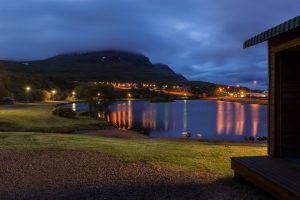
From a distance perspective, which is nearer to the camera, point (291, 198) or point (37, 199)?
point (291, 198)

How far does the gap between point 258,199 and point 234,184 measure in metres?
1.15

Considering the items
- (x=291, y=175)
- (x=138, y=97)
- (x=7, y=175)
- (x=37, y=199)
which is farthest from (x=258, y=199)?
(x=138, y=97)

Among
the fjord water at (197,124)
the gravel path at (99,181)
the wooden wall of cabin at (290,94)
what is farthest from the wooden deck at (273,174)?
the fjord water at (197,124)

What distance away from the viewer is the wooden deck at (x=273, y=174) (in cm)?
620

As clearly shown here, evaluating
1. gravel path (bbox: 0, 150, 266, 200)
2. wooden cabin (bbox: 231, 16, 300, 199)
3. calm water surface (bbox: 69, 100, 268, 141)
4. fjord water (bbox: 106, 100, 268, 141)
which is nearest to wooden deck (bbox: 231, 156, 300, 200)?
wooden cabin (bbox: 231, 16, 300, 199)

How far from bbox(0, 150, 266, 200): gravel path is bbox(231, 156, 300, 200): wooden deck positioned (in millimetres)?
410

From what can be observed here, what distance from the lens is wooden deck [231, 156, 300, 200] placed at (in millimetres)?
6200

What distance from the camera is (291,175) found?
22.7 feet

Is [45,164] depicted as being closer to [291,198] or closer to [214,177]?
[214,177]

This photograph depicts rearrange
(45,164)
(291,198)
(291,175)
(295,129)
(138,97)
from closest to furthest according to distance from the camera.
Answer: (291,198) < (291,175) < (295,129) < (45,164) < (138,97)

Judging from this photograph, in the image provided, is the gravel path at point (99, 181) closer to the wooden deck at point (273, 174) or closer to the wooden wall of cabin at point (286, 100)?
the wooden deck at point (273, 174)

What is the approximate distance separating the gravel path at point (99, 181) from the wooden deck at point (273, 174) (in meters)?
0.41

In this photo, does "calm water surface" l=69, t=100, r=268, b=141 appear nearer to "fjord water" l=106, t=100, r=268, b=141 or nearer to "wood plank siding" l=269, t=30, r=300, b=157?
"fjord water" l=106, t=100, r=268, b=141

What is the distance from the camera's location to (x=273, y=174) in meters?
7.06
